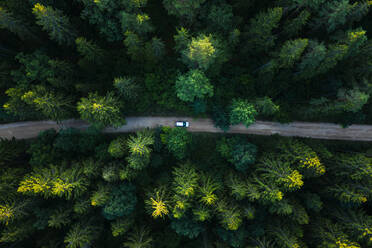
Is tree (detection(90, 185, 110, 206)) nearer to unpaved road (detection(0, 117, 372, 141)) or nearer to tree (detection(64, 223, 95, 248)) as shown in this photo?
tree (detection(64, 223, 95, 248))

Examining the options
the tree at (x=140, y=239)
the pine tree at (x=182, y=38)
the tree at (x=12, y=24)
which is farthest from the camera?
the tree at (x=140, y=239)

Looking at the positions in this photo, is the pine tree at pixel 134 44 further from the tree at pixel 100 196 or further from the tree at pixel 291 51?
the tree at pixel 100 196

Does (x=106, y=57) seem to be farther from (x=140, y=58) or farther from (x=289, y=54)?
(x=289, y=54)

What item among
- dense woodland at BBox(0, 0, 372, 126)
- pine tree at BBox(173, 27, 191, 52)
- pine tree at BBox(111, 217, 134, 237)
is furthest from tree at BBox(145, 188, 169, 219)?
pine tree at BBox(173, 27, 191, 52)

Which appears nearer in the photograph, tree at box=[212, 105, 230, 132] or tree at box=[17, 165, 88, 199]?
tree at box=[17, 165, 88, 199]

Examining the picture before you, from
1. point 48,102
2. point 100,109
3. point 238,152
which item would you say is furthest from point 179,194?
point 48,102

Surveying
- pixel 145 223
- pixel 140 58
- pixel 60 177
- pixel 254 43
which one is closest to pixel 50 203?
pixel 60 177

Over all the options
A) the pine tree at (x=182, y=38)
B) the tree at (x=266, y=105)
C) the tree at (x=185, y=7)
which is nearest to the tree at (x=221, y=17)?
the tree at (x=185, y=7)
